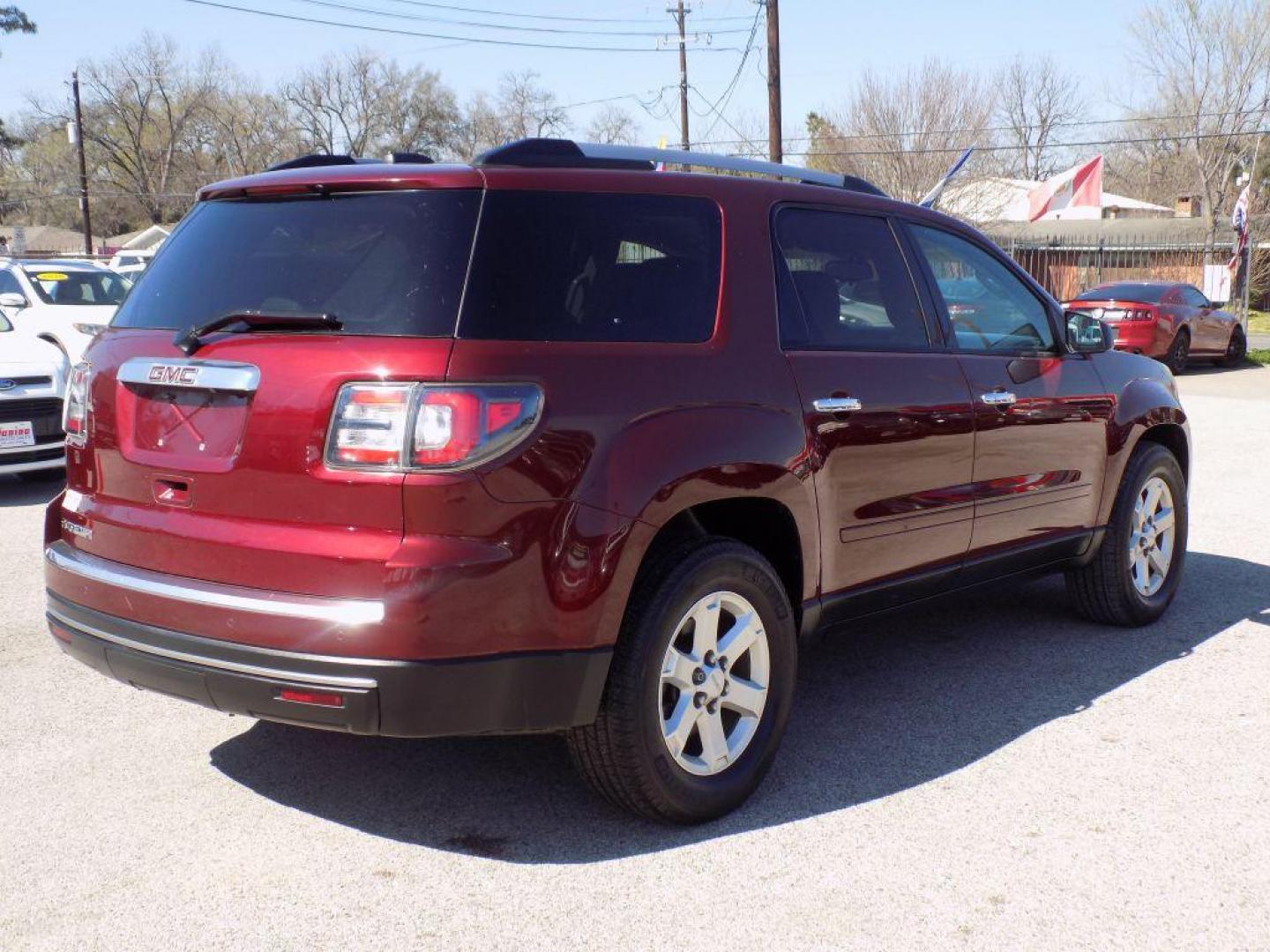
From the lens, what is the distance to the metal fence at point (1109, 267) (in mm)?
39531

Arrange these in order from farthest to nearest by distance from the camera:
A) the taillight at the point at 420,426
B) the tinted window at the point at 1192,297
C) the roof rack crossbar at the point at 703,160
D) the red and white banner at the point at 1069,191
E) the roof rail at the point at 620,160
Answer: the red and white banner at the point at 1069,191
the tinted window at the point at 1192,297
the roof rack crossbar at the point at 703,160
the roof rail at the point at 620,160
the taillight at the point at 420,426

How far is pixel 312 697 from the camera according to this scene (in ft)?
10.1

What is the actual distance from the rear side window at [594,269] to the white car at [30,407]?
6511mm

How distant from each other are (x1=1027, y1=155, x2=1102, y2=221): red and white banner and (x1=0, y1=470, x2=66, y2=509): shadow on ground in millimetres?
22812

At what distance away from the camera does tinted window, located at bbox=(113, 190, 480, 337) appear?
125 inches

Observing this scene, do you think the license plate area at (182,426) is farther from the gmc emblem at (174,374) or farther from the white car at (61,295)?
the white car at (61,295)

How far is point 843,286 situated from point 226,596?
7.44 ft

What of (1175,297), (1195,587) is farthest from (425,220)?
(1175,297)

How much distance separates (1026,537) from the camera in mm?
5039

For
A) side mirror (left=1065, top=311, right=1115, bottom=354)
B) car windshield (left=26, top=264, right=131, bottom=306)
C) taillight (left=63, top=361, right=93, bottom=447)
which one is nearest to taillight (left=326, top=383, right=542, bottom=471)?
taillight (left=63, top=361, right=93, bottom=447)

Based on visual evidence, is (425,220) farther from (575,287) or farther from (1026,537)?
(1026,537)

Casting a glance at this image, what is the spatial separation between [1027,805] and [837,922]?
3.12 feet

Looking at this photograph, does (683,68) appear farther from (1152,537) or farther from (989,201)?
(1152,537)

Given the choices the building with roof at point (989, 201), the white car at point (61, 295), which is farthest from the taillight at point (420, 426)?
the building with roof at point (989, 201)
